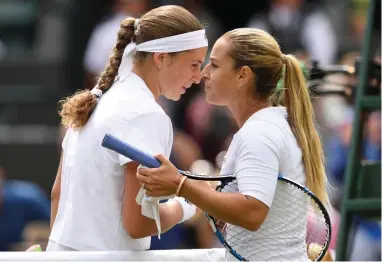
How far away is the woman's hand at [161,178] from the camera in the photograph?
10.9ft

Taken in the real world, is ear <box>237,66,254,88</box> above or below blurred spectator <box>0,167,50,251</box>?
above

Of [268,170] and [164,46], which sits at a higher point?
[164,46]

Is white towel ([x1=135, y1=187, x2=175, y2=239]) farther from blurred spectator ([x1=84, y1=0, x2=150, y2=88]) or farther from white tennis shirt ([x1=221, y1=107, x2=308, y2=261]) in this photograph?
blurred spectator ([x1=84, y1=0, x2=150, y2=88])

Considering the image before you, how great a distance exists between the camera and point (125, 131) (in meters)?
3.58

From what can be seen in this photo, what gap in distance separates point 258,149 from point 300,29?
640 cm

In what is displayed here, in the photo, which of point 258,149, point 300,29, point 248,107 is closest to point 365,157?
point 300,29

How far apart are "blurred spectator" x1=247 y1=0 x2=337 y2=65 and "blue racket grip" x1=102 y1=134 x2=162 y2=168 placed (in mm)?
6227

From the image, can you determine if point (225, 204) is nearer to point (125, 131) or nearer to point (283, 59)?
point (125, 131)

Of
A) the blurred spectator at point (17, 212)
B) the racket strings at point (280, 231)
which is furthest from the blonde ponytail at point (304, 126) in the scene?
the blurred spectator at point (17, 212)

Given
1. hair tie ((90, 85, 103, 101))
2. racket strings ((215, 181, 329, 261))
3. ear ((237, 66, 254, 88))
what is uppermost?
ear ((237, 66, 254, 88))

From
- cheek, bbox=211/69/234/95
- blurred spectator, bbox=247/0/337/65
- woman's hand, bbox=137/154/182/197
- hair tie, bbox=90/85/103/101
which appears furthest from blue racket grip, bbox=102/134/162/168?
blurred spectator, bbox=247/0/337/65

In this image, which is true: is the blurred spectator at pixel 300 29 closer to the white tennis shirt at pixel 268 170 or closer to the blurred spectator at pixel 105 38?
the blurred spectator at pixel 105 38

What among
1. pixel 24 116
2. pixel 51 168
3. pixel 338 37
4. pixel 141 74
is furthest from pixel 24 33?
pixel 141 74

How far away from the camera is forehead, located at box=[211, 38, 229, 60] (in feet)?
11.8
